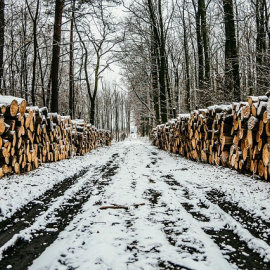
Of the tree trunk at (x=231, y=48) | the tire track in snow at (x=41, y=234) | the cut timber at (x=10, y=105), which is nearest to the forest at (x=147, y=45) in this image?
the tree trunk at (x=231, y=48)

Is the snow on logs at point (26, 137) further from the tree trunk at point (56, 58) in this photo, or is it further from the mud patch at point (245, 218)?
the mud patch at point (245, 218)

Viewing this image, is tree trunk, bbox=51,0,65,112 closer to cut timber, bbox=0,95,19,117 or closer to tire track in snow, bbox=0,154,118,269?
cut timber, bbox=0,95,19,117

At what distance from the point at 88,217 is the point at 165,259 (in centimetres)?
140

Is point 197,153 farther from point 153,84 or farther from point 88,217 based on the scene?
point 153,84

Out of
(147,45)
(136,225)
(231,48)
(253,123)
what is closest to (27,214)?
(136,225)

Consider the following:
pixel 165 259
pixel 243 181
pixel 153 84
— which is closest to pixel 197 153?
pixel 243 181

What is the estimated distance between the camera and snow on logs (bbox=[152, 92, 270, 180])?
5062mm

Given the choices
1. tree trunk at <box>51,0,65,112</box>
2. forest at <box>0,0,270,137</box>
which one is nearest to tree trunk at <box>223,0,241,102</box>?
forest at <box>0,0,270,137</box>

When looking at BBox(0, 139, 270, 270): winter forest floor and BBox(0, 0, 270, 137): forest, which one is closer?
BBox(0, 139, 270, 270): winter forest floor

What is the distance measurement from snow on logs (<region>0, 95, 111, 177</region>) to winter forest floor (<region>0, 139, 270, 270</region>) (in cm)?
107

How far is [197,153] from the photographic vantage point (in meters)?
8.99

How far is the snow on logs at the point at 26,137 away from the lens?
576 centimetres

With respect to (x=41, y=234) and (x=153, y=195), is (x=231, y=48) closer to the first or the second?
(x=153, y=195)

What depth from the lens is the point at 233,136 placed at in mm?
6648
